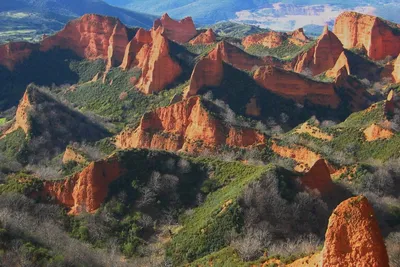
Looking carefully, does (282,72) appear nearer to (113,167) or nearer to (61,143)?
(61,143)

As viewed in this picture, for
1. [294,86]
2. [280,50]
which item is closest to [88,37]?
[280,50]

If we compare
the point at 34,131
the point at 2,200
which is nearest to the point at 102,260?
the point at 2,200

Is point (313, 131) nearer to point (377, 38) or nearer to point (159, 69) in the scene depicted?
point (159, 69)

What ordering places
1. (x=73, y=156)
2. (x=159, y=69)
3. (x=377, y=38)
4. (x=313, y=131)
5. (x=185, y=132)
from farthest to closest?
(x=377, y=38) < (x=159, y=69) < (x=185, y=132) < (x=313, y=131) < (x=73, y=156)

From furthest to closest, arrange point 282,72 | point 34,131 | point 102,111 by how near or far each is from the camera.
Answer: point 102,111 → point 282,72 → point 34,131

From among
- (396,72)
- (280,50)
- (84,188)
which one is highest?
(84,188)

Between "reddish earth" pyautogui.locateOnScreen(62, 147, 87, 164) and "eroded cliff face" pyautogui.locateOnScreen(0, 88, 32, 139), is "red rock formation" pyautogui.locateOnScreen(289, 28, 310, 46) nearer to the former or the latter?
"eroded cliff face" pyautogui.locateOnScreen(0, 88, 32, 139)
